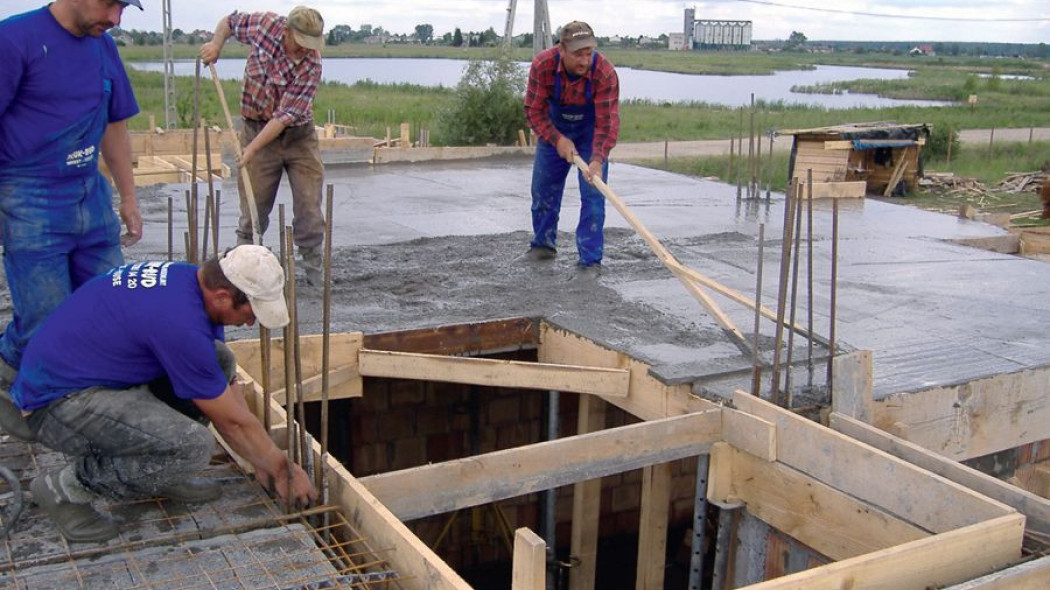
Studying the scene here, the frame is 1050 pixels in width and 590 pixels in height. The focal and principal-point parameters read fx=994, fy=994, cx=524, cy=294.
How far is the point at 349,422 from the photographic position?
6.93m

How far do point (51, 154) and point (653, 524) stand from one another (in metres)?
3.58

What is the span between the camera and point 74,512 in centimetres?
317

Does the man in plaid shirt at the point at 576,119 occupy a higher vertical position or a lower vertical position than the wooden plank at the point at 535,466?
higher

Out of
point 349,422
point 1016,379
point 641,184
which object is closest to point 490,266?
point 349,422

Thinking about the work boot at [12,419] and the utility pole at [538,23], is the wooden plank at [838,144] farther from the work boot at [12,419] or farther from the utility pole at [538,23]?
the work boot at [12,419]

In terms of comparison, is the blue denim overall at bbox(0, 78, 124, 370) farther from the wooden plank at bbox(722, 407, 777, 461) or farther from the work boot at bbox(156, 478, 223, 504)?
the wooden plank at bbox(722, 407, 777, 461)

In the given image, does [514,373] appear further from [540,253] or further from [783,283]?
[540,253]

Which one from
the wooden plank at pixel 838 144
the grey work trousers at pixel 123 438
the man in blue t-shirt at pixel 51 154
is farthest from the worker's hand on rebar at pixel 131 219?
the wooden plank at pixel 838 144

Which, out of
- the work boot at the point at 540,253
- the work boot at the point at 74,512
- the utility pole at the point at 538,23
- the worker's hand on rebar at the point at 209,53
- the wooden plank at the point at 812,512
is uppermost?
the utility pole at the point at 538,23

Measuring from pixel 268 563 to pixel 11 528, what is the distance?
2.94 ft

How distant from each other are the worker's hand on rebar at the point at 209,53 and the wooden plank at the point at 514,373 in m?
1.85

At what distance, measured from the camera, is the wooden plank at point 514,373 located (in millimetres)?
4992

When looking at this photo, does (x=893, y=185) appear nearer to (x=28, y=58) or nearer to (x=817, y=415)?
(x=817, y=415)

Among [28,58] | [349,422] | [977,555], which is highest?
[28,58]
